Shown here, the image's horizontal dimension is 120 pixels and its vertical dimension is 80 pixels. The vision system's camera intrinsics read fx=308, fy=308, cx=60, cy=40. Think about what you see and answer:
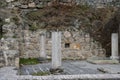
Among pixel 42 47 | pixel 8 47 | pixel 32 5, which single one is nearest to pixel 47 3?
pixel 32 5

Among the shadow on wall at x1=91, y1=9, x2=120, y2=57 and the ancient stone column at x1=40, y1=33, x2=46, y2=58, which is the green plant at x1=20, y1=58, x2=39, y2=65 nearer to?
the ancient stone column at x1=40, y1=33, x2=46, y2=58

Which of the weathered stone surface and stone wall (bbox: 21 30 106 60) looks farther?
the weathered stone surface

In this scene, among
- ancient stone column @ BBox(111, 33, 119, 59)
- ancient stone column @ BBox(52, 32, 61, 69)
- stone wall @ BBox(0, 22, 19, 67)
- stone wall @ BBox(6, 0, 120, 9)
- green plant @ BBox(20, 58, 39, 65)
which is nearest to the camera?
ancient stone column @ BBox(52, 32, 61, 69)

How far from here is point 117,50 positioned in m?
16.7

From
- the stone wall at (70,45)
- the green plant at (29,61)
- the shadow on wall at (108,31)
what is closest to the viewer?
the green plant at (29,61)

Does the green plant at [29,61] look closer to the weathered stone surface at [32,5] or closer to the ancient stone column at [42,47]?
the ancient stone column at [42,47]

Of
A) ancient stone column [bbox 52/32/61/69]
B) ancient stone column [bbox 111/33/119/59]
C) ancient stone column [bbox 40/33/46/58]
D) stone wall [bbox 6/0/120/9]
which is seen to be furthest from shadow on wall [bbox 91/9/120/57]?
ancient stone column [bbox 52/32/61/69]

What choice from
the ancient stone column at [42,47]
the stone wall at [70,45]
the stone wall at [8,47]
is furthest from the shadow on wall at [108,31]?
the stone wall at [8,47]

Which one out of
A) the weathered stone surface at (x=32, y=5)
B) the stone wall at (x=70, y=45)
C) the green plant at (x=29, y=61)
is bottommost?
the green plant at (x=29, y=61)

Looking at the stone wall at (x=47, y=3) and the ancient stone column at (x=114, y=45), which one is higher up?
the stone wall at (x=47, y=3)

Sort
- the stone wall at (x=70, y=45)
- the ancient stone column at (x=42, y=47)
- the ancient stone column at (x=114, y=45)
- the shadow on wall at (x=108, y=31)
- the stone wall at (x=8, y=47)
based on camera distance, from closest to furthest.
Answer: the stone wall at (x=8, y=47), the ancient stone column at (x=42, y=47), the ancient stone column at (x=114, y=45), the stone wall at (x=70, y=45), the shadow on wall at (x=108, y=31)

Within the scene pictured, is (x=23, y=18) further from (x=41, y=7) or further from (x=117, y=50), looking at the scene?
(x=117, y=50)

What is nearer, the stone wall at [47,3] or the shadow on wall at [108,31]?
the shadow on wall at [108,31]

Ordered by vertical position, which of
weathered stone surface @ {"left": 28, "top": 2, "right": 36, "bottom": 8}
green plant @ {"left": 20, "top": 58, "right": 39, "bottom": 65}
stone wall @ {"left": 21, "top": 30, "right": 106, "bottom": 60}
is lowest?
green plant @ {"left": 20, "top": 58, "right": 39, "bottom": 65}
